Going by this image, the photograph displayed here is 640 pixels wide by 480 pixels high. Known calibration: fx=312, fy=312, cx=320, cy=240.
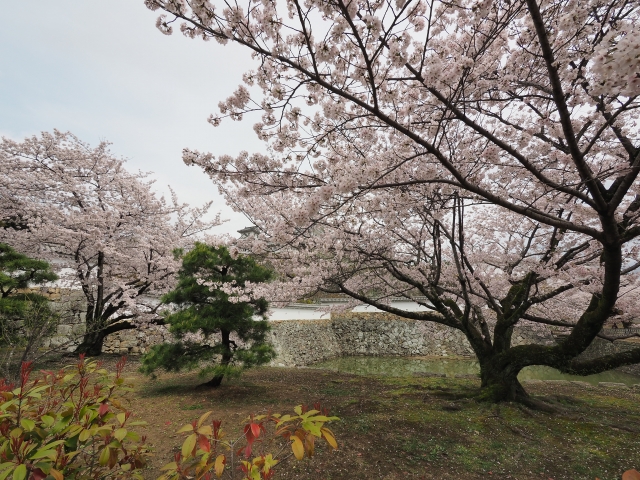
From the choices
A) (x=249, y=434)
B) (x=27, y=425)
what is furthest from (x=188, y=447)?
(x=27, y=425)

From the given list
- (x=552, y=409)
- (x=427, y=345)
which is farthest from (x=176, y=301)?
(x=427, y=345)

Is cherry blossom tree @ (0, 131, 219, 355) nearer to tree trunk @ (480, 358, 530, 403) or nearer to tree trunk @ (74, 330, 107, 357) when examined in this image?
tree trunk @ (74, 330, 107, 357)

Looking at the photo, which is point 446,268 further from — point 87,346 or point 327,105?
point 87,346

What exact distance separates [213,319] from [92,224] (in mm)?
5624

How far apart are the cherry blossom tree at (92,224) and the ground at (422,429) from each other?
3226 millimetres

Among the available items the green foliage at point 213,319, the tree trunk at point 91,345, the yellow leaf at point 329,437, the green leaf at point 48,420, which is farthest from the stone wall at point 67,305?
the yellow leaf at point 329,437

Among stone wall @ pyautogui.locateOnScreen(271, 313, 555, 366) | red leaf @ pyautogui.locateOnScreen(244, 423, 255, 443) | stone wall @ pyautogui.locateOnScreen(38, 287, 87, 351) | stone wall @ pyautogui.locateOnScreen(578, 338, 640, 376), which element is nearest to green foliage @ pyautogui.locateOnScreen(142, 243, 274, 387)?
red leaf @ pyautogui.locateOnScreen(244, 423, 255, 443)

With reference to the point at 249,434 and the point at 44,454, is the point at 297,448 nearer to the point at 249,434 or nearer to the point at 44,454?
the point at 249,434

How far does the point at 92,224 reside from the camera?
8.42 meters

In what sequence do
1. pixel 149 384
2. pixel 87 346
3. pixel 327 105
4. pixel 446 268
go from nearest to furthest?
pixel 327 105, pixel 149 384, pixel 446 268, pixel 87 346

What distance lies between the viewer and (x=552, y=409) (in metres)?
5.18

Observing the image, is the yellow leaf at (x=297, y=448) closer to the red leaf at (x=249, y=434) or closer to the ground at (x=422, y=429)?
the red leaf at (x=249, y=434)

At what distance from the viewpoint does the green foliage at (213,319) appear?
5.36 meters

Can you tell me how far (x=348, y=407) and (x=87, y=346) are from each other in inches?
302
